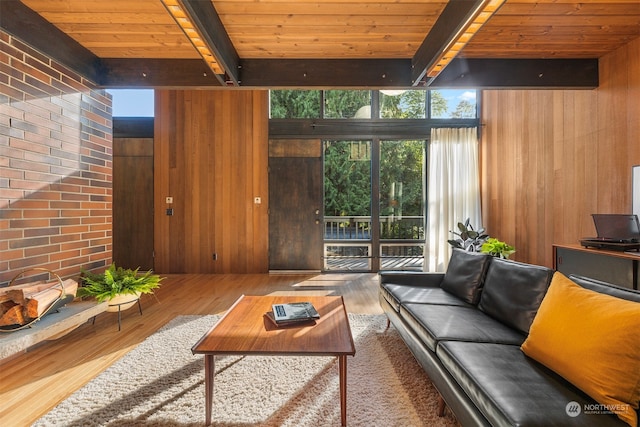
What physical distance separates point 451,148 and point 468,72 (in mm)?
2194

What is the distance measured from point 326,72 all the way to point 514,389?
117 inches

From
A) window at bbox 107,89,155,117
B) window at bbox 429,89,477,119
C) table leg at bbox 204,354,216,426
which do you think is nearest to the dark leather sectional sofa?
table leg at bbox 204,354,216,426

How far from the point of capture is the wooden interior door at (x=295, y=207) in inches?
202

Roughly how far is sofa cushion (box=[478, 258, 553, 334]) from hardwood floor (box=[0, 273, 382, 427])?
1.37 m

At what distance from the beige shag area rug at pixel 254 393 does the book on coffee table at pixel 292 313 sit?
0.41 metres

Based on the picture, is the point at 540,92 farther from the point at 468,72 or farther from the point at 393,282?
the point at 393,282

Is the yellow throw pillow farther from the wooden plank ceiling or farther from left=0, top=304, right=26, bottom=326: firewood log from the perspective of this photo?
left=0, top=304, right=26, bottom=326: firewood log

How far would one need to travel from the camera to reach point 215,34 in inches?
89.4

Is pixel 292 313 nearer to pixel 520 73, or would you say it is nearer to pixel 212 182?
pixel 520 73

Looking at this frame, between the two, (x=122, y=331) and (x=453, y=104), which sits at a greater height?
(x=453, y=104)

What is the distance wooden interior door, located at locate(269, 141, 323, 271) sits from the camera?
5129 millimetres

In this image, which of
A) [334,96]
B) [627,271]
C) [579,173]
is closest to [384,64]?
[334,96]

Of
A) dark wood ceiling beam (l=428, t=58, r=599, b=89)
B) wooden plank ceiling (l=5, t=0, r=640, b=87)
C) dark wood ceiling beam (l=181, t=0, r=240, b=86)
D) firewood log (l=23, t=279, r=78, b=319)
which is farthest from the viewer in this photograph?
dark wood ceiling beam (l=428, t=58, r=599, b=89)

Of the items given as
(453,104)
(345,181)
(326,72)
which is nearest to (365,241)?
(345,181)
